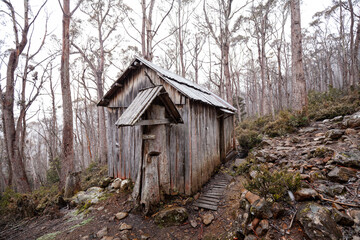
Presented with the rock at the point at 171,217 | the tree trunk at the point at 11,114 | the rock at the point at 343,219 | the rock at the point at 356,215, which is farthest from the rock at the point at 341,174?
the tree trunk at the point at 11,114

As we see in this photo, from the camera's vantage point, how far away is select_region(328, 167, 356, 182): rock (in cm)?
326

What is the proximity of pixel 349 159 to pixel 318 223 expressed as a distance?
2381 millimetres

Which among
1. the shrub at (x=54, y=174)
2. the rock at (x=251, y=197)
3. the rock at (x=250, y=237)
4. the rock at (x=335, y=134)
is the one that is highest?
the rock at (x=335, y=134)

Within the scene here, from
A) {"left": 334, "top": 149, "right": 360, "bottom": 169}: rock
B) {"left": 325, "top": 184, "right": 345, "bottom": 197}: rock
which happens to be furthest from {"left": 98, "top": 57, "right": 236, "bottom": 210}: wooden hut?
{"left": 334, "top": 149, "right": 360, "bottom": 169}: rock

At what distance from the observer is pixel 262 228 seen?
9.14 ft

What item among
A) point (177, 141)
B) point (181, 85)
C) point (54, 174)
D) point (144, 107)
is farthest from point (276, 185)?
point (54, 174)

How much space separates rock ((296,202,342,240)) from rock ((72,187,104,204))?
6.08 metres

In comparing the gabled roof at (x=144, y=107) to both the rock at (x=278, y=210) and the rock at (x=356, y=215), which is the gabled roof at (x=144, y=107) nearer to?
the rock at (x=278, y=210)

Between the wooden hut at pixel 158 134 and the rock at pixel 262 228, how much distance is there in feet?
7.90

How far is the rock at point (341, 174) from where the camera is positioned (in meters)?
3.26

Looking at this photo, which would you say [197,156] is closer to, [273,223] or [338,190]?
[273,223]

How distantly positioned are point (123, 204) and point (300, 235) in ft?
15.8

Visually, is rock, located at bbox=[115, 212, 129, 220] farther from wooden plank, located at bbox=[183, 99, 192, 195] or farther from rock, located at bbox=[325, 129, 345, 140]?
rock, located at bbox=[325, 129, 345, 140]

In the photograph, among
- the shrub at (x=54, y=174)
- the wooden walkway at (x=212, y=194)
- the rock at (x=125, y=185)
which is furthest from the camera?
the shrub at (x=54, y=174)
